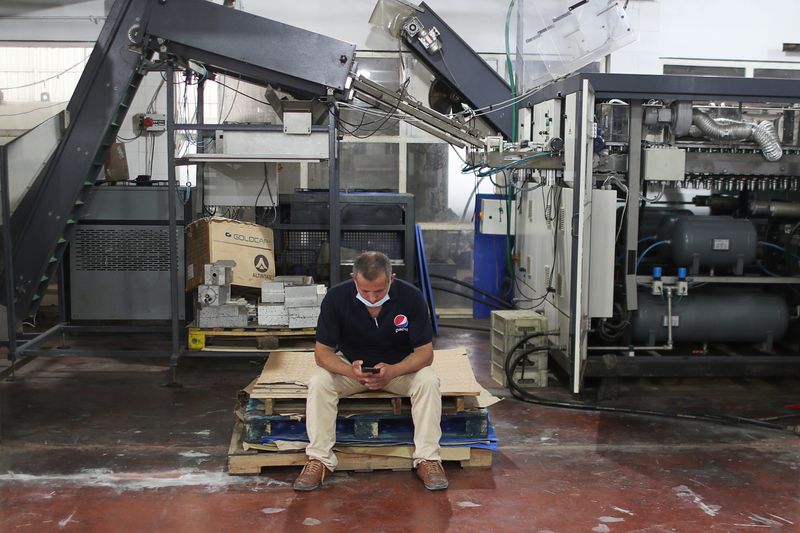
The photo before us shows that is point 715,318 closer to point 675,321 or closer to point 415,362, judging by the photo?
point 675,321

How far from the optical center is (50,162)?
5656 millimetres

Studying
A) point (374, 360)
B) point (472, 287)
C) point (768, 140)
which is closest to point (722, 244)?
point (768, 140)

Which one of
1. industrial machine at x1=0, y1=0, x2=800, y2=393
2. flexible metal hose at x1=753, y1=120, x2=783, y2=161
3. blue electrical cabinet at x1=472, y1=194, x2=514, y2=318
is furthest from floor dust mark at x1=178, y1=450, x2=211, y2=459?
blue electrical cabinet at x1=472, y1=194, x2=514, y2=318

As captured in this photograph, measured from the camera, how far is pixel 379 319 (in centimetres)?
389

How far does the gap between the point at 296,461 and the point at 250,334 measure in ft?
6.70

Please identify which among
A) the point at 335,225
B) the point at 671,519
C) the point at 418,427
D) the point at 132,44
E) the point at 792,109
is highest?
the point at 132,44

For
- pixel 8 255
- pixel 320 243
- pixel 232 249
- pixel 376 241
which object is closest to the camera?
pixel 8 255

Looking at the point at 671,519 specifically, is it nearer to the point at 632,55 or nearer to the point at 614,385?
the point at 614,385

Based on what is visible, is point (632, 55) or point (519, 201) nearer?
point (519, 201)

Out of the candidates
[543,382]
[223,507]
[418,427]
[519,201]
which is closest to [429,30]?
[519,201]

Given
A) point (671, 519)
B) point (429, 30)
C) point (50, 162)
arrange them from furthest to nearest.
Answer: point (429, 30), point (50, 162), point (671, 519)

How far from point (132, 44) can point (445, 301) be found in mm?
3920

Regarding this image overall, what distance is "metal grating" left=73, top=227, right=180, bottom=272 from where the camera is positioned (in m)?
6.36

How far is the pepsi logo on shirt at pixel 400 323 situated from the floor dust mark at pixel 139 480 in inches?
36.0
